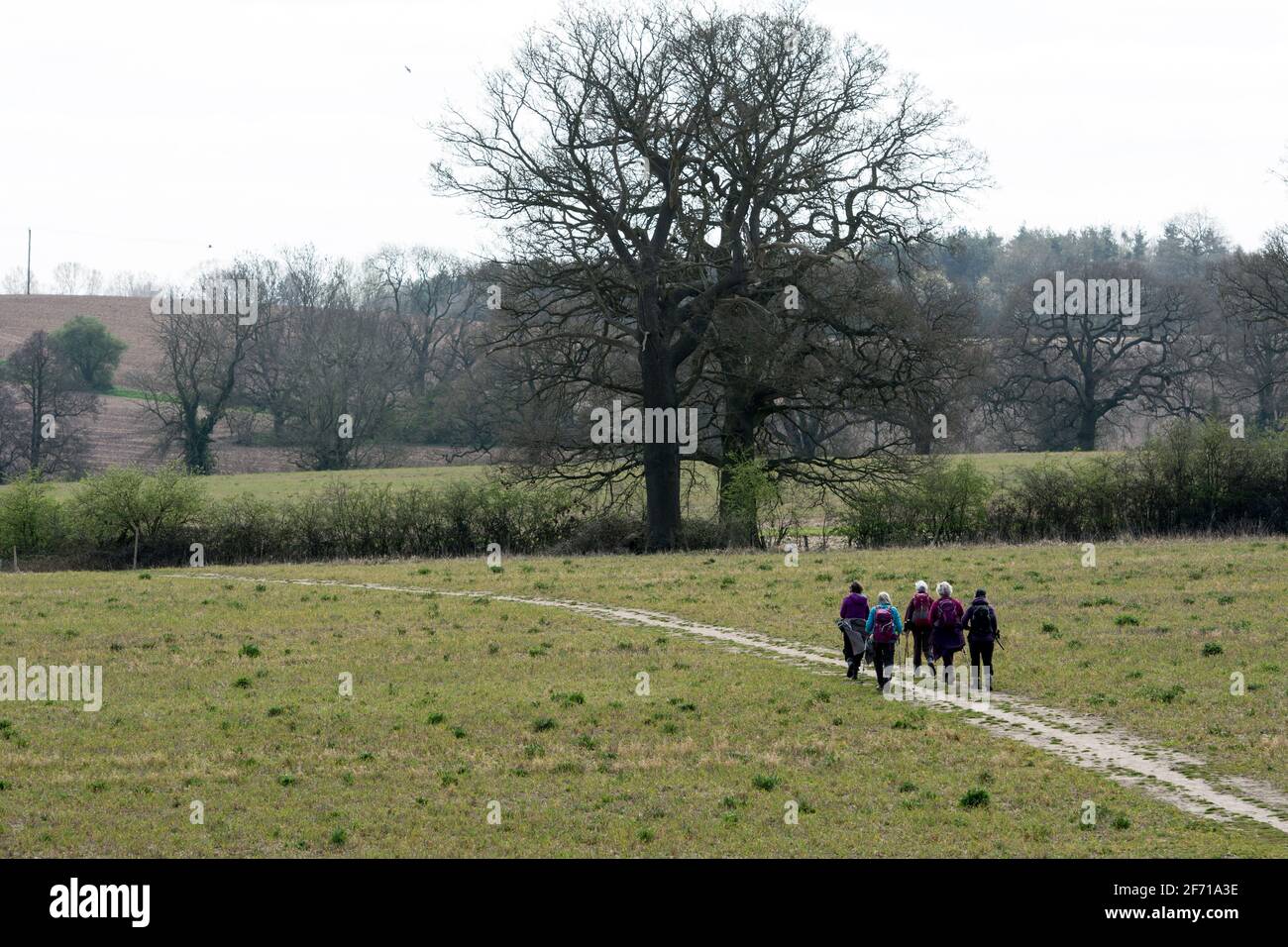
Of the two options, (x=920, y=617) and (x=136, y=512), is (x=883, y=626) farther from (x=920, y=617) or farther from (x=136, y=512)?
(x=136, y=512)

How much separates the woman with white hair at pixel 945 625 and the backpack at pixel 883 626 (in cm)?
66

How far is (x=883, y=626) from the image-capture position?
20.3 m

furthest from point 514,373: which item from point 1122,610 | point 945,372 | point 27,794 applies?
point 27,794

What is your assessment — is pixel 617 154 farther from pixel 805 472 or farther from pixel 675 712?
pixel 675 712

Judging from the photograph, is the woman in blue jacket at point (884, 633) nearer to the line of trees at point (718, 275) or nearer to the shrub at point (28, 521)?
the line of trees at point (718, 275)

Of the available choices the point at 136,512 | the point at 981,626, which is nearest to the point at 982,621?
the point at 981,626

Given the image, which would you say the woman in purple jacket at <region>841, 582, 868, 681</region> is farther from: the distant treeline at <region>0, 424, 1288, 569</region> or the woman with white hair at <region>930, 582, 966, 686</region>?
the distant treeline at <region>0, 424, 1288, 569</region>

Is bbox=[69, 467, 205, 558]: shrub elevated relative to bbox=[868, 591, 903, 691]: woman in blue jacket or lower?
elevated

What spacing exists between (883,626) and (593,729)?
15.1 ft

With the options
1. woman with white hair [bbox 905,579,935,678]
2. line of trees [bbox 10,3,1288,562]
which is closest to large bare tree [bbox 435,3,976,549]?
line of trees [bbox 10,3,1288,562]

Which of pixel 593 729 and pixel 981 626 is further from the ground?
pixel 981 626

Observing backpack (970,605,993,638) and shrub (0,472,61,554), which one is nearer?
backpack (970,605,993,638)

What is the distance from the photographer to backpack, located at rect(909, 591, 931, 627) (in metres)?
20.7

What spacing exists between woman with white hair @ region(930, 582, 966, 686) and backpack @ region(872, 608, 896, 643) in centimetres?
66
